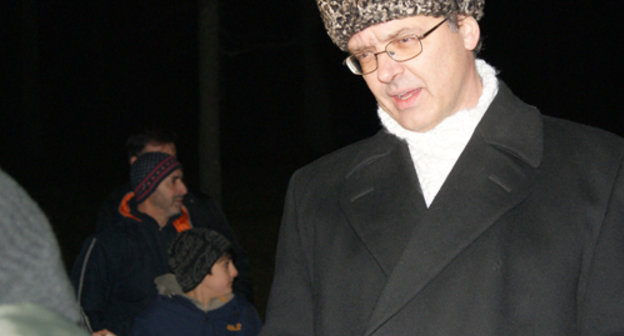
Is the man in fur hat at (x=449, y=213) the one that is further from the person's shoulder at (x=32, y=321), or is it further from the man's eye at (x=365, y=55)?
the person's shoulder at (x=32, y=321)

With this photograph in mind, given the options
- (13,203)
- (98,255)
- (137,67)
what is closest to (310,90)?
(137,67)

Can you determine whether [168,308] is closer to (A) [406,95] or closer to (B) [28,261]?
(A) [406,95]

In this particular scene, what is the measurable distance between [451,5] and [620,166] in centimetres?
63

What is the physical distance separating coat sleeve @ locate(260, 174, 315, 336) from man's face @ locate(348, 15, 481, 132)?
20.4 inches

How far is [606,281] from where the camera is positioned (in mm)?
2020

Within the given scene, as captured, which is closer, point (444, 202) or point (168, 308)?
point (444, 202)

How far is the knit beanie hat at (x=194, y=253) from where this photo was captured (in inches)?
178

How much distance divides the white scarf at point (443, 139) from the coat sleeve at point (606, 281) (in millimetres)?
490

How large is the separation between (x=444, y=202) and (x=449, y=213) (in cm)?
4

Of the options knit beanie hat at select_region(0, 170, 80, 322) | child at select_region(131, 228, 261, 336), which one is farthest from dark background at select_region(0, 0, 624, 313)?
knit beanie hat at select_region(0, 170, 80, 322)

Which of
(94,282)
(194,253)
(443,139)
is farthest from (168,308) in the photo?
(443,139)

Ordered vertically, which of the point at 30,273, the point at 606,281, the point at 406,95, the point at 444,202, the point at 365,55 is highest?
the point at 30,273

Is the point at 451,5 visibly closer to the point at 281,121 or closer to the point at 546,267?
the point at 546,267

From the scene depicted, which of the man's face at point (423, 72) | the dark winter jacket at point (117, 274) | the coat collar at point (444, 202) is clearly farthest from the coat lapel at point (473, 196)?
the dark winter jacket at point (117, 274)
